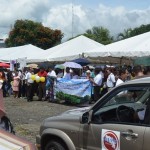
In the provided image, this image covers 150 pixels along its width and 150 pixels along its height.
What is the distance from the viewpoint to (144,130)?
17.1 ft

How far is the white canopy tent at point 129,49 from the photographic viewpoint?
1548 cm

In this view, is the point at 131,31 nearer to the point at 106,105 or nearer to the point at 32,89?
the point at 32,89

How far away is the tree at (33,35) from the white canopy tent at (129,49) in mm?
51804

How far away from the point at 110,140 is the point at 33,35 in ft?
213

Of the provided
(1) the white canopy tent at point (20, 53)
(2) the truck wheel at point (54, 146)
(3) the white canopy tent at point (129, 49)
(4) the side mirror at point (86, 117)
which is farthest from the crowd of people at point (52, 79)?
(1) the white canopy tent at point (20, 53)

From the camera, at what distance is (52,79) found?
787 inches

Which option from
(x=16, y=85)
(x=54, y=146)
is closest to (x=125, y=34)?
(x=16, y=85)

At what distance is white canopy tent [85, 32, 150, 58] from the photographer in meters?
15.5

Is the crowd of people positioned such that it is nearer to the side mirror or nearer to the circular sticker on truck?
the side mirror

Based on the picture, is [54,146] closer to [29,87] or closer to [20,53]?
[29,87]

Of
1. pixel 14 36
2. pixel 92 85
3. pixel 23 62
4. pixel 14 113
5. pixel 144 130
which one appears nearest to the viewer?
pixel 144 130

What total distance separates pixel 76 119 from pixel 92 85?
38.5ft

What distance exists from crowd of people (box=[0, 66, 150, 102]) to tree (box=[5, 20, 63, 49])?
44.3 m

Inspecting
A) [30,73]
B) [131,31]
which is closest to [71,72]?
[30,73]
